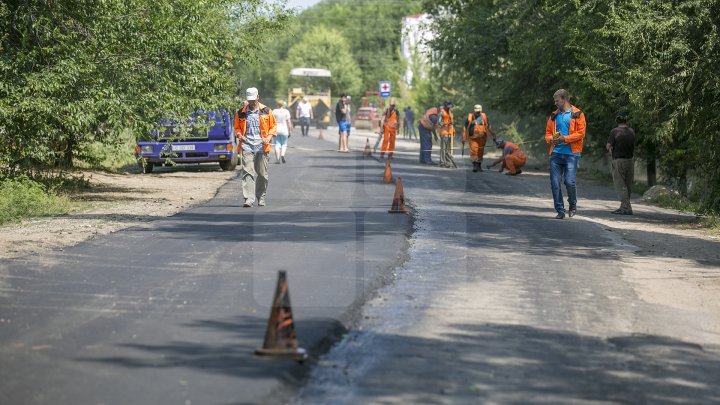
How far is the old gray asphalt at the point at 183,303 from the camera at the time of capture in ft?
22.1

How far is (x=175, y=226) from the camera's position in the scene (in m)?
16.0

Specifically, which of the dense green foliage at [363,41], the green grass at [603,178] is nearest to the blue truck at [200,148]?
the green grass at [603,178]

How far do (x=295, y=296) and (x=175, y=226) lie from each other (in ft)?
21.2

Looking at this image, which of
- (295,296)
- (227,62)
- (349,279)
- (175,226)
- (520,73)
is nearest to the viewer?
(295,296)

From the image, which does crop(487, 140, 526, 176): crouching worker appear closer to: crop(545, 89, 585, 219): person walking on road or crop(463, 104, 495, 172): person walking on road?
crop(463, 104, 495, 172): person walking on road

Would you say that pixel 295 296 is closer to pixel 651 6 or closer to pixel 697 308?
pixel 697 308

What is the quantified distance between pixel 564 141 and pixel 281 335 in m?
11.7

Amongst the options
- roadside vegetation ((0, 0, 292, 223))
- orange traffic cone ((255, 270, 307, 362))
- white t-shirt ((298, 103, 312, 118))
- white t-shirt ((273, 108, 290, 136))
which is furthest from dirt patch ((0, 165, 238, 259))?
white t-shirt ((298, 103, 312, 118))

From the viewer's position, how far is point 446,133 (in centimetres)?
3400

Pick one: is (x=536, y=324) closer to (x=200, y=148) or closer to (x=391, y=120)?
(x=200, y=148)

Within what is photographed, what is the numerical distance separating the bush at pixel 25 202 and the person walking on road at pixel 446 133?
51.1 feet

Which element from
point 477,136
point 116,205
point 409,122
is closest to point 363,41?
point 409,122

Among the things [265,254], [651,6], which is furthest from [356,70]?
[265,254]

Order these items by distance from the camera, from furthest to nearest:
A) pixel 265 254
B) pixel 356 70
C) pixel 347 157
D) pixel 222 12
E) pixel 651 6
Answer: pixel 356 70 < pixel 347 157 < pixel 222 12 < pixel 651 6 < pixel 265 254
